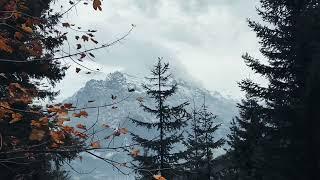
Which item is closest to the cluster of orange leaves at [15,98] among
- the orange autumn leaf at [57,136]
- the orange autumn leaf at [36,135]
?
the orange autumn leaf at [57,136]

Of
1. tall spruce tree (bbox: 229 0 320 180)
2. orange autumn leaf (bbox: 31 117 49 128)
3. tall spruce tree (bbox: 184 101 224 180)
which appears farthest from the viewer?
tall spruce tree (bbox: 184 101 224 180)

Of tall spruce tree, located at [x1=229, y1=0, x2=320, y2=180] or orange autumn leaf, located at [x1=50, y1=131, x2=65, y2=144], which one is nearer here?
orange autumn leaf, located at [x1=50, y1=131, x2=65, y2=144]

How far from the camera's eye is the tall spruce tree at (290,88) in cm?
1269

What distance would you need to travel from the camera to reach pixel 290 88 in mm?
19422

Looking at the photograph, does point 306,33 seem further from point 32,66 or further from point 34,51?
point 34,51

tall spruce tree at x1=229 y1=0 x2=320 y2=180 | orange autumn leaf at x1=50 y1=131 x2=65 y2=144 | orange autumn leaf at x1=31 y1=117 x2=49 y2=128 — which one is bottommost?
orange autumn leaf at x1=50 y1=131 x2=65 y2=144

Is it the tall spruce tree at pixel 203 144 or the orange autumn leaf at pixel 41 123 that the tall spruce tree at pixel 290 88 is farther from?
the tall spruce tree at pixel 203 144

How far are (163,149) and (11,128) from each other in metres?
15.7

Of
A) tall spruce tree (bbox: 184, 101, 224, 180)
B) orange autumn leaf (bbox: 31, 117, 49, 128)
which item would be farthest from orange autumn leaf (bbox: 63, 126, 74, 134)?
tall spruce tree (bbox: 184, 101, 224, 180)

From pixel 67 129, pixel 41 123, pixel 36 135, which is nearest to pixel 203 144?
pixel 67 129

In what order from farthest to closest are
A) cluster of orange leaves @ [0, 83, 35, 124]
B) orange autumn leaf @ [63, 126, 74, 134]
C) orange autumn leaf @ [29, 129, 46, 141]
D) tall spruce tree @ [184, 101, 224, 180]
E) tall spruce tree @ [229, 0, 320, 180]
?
1. tall spruce tree @ [184, 101, 224, 180]
2. tall spruce tree @ [229, 0, 320, 180]
3. orange autumn leaf @ [63, 126, 74, 134]
4. cluster of orange leaves @ [0, 83, 35, 124]
5. orange autumn leaf @ [29, 129, 46, 141]

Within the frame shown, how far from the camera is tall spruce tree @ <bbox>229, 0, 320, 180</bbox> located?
41.6ft

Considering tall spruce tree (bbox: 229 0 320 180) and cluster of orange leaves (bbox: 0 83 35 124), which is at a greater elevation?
tall spruce tree (bbox: 229 0 320 180)

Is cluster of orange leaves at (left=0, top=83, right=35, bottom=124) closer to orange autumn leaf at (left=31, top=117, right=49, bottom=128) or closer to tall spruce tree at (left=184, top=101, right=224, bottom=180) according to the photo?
orange autumn leaf at (left=31, top=117, right=49, bottom=128)
